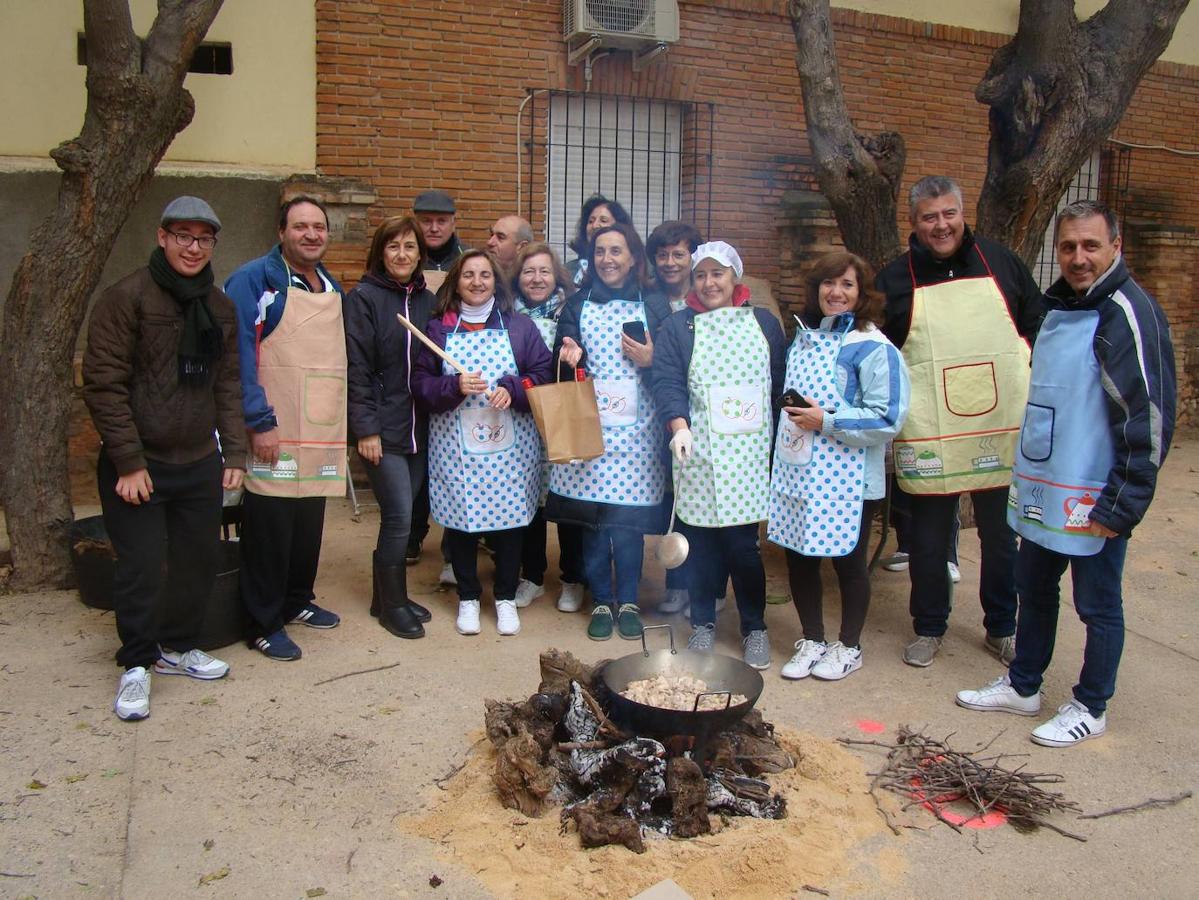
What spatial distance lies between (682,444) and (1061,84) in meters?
3.69

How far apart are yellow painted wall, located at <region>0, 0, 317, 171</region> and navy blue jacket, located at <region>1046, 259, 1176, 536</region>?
20.4 ft

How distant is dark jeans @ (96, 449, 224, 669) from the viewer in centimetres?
423

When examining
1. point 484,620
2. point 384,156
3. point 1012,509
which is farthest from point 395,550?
point 384,156

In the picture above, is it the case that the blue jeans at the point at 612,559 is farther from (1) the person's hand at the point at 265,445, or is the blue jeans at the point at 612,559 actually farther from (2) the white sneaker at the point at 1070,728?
(2) the white sneaker at the point at 1070,728

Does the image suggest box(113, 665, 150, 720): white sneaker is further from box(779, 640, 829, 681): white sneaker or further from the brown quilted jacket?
box(779, 640, 829, 681): white sneaker

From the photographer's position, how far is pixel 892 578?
622 centimetres

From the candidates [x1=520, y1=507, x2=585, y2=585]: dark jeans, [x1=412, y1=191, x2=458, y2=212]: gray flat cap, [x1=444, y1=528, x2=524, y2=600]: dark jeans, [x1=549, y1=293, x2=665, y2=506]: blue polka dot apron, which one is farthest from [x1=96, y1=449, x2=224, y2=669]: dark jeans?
[x1=412, y1=191, x2=458, y2=212]: gray flat cap

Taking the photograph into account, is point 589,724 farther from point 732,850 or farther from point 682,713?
point 732,850

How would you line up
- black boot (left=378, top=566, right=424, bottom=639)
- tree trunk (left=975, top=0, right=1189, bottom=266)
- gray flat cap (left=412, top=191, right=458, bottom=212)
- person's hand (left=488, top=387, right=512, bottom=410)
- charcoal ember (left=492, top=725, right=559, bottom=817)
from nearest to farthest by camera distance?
1. charcoal ember (left=492, top=725, right=559, bottom=817)
2. person's hand (left=488, top=387, right=512, bottom=410)
3. black boot (left=378, top=566, right=424, bottom=639)
4. gray flat cap (left=412, top=191, right=458, bottom=212)
5. tree trunk (left=975, top=0, right=1189, bottom=266)

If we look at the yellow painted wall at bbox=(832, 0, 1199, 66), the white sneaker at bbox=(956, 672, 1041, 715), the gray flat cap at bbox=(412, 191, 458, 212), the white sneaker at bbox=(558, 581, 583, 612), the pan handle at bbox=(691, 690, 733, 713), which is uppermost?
the yellow painted wall at bbox=(832, 0, 1199, 66)

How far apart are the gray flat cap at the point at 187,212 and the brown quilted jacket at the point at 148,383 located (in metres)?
0.27

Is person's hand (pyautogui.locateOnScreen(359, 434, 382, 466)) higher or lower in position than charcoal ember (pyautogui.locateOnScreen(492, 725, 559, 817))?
higher

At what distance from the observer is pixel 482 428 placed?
5039 mm

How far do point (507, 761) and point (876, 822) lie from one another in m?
1.26
